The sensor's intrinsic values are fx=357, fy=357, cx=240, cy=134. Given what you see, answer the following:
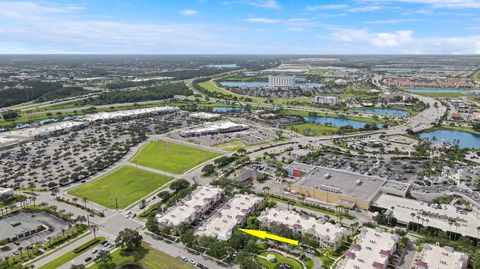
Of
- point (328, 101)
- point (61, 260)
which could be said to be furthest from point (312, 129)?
point (61, 260)

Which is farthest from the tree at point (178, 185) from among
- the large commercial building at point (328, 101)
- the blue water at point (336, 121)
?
the large commercial building at point (328, 101)

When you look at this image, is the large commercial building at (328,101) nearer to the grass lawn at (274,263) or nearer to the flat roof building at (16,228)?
the grass lawn at (274,263)

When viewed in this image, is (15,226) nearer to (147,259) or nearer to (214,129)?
(147,259)

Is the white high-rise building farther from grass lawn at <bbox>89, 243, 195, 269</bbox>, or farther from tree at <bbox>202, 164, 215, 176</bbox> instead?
grass lawn at <bbox>89, 243, 195, 269</bbox>

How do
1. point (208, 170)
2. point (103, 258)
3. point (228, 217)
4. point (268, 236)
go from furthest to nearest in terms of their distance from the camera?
point (208, 170), point (228, 217), point (268, 236), point (103, 258)

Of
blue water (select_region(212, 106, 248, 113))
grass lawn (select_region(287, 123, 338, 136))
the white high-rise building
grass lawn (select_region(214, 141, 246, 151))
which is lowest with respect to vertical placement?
grass lawn (select_region(214, 141, 246, 151))

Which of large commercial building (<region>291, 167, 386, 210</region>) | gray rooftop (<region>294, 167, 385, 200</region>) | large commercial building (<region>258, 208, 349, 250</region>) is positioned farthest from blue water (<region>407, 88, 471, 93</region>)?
large commercial building (<region>258, 208, 349, 250</region>)

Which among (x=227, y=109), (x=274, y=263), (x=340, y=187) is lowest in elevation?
(x=274, y=263)
